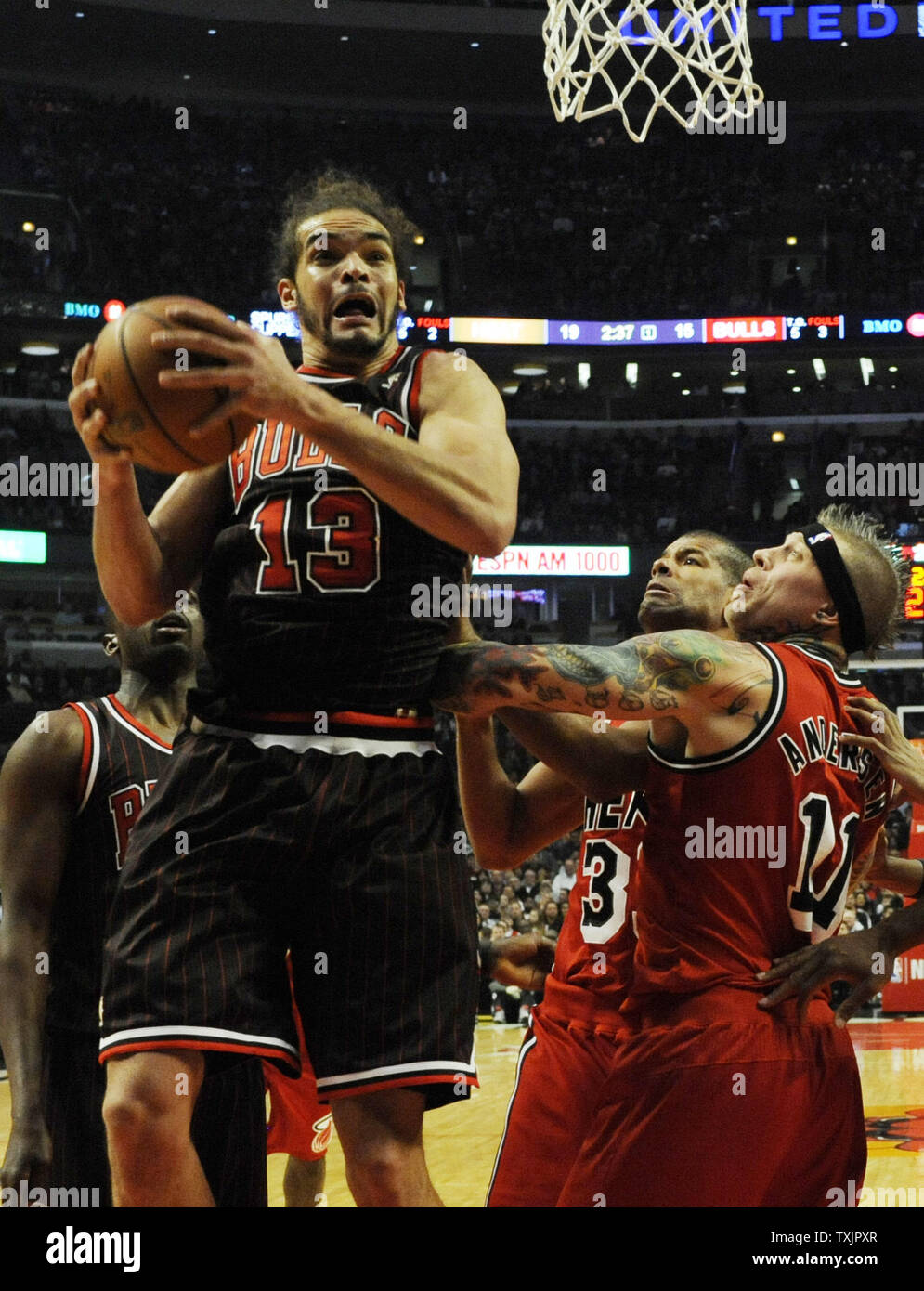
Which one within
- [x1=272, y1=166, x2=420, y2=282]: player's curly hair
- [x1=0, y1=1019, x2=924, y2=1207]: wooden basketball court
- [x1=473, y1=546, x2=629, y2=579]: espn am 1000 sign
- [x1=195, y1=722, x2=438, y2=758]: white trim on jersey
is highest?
[x1=473, y1=546, x2=629, y2=579]: espn am 1000 sign

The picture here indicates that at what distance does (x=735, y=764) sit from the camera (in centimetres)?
302

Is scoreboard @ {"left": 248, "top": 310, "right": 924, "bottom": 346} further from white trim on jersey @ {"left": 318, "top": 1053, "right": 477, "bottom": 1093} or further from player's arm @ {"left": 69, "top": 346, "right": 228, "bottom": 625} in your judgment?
white trim on jersey @ {"left": 318, "top": 1053, "right": 477, "bottom": 1093}

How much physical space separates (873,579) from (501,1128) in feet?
21.5

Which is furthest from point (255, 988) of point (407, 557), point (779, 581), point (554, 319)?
point (554, 319)

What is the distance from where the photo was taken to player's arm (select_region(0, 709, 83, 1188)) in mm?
3020

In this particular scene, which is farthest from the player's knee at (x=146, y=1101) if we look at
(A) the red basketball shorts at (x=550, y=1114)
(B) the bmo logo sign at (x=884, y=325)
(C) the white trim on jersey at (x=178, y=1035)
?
(B) the bmo logo sign at (x=884, y=325)

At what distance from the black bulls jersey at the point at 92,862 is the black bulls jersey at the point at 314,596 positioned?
0.68 meters

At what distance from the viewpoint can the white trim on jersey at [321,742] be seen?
2.50 m

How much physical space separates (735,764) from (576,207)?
23.0 metres

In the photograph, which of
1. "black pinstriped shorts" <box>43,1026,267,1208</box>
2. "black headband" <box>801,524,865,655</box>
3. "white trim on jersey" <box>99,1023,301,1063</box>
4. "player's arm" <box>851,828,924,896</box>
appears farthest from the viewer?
"player's arm" <box>851,828,924,896</box>

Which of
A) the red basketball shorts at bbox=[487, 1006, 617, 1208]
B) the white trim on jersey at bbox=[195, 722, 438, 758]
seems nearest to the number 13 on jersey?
the white trim on jersey at bbox=[195, 722, 438, 758]

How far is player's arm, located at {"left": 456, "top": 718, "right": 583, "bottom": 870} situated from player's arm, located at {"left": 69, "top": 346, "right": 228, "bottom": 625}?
0.80 meters

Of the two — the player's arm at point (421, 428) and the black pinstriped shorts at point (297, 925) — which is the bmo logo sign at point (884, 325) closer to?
the player's arm at point (421, 428)
